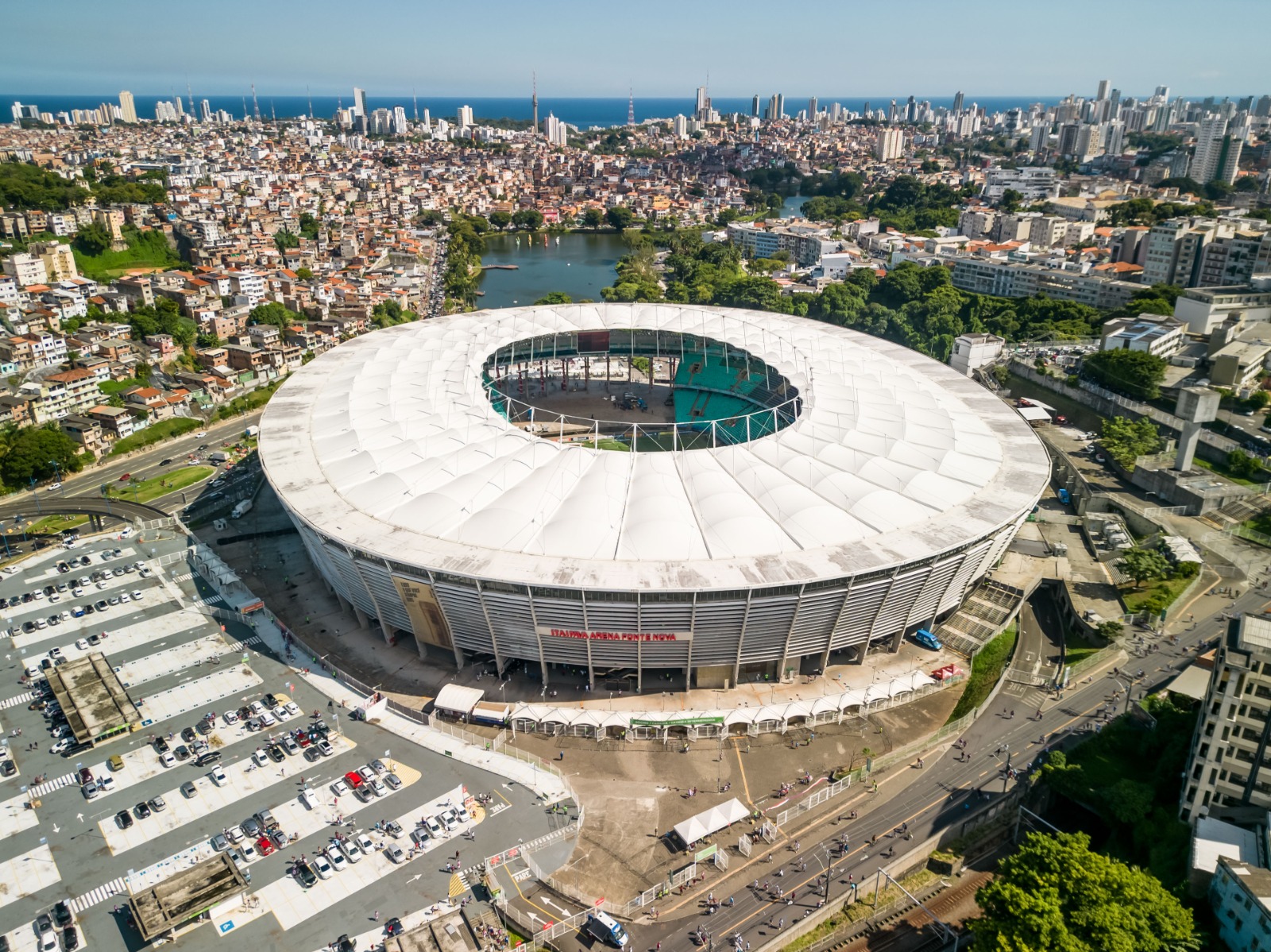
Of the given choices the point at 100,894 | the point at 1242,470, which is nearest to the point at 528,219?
the point at 1242,470

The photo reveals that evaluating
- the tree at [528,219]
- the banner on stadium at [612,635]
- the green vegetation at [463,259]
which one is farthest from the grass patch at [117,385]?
Answer: the tree at [528,219]

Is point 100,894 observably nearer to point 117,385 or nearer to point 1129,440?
point 1129,440

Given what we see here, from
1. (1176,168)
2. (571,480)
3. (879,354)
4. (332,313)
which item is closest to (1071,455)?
(879,354)

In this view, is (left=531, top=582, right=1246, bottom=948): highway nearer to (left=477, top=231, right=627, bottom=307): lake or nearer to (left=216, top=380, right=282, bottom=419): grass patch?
(left=216, top=380, right=282, bottom=419): grass patch

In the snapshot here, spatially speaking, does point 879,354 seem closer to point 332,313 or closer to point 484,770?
point 484,770

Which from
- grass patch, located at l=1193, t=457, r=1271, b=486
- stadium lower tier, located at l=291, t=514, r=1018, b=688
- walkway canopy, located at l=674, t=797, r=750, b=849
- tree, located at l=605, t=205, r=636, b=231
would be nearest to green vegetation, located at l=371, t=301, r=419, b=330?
stadium lower tier, located at l=291, t=514, r=1018, b=688

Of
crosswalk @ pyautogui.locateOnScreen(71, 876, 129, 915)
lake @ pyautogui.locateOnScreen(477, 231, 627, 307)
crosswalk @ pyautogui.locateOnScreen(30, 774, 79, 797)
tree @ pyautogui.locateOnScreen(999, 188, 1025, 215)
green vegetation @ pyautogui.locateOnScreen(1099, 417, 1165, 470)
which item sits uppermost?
tree @ pyautogui.locateOnScreen(999, 188, 1025, 215)
